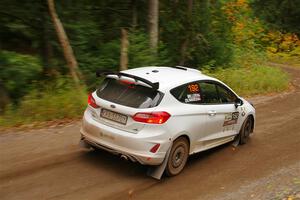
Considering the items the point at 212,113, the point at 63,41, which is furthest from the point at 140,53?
the point at 212,113

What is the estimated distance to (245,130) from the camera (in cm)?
942

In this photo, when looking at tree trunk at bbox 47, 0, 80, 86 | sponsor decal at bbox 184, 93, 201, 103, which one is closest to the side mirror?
sponsor decal at bbox 184, 93, 201, 103

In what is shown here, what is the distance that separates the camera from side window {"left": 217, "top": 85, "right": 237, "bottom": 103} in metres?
8.33

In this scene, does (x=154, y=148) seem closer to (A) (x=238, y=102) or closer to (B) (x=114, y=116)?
(B) (x=114, y=116)

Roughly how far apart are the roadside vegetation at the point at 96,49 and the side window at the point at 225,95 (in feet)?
12.8

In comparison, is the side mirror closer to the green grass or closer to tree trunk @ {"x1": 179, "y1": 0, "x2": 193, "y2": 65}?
the green grass

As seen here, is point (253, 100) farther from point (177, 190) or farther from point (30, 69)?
point (177, 190)

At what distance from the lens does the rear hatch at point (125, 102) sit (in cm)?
663

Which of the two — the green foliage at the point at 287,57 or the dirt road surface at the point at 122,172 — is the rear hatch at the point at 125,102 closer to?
the dirt road surface at the point at 122,172

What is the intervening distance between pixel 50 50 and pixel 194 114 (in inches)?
289

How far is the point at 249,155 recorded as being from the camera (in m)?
8.77

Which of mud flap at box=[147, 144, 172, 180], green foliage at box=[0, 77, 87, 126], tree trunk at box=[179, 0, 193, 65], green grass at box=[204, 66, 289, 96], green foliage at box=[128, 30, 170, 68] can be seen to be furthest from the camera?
tree trunk at box=[179, 0, 193, 65]

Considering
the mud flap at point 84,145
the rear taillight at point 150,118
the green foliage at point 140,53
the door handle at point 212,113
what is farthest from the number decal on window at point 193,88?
the green foliage at point 140,53

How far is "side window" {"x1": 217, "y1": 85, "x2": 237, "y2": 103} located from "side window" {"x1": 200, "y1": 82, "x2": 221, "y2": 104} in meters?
0.17
